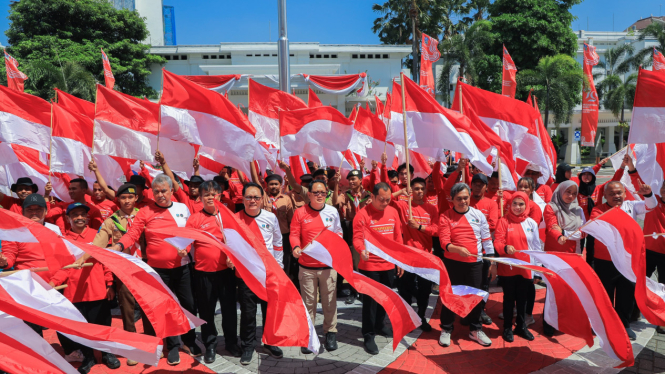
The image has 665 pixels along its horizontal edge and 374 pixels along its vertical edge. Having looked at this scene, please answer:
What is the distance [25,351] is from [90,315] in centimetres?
148

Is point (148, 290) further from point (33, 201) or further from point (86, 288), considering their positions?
point (33, 201)

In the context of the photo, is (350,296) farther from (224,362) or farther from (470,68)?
(470,68)

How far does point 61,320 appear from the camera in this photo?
144 inches

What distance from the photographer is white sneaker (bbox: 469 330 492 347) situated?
538 centimetres

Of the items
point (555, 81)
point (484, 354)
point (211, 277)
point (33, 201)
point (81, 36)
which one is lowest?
point (484, 354)

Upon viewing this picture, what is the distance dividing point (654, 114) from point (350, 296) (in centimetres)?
493

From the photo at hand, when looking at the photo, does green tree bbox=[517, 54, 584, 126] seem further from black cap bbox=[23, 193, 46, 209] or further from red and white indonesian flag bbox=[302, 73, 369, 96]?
black cap bbox=[23, 193, 46, 209]

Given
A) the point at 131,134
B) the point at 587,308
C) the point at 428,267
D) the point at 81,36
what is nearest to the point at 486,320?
the point at 587,308

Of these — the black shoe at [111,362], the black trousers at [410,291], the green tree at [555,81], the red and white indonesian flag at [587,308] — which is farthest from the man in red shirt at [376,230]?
the green tree at [555,81]

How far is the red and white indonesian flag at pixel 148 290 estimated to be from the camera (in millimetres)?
4027

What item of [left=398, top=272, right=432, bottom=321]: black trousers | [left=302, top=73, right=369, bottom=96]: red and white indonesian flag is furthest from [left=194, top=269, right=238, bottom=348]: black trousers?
[left=302, top=73, right=369, bottom=96]: red and white indonesian flag

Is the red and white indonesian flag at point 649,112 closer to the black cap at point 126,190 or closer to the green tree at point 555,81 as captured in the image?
the black cap at point 126,190

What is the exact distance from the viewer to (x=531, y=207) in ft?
19.4

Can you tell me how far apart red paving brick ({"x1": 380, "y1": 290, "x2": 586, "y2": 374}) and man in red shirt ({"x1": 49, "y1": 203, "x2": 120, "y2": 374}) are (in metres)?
3.14
